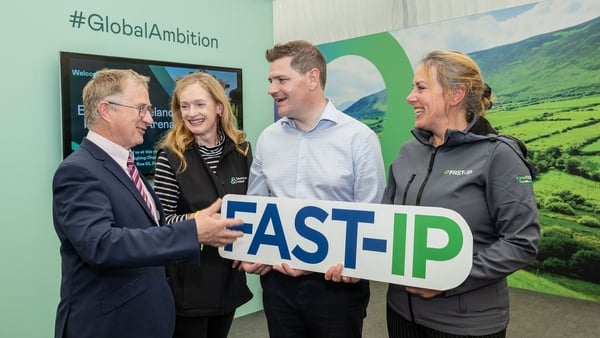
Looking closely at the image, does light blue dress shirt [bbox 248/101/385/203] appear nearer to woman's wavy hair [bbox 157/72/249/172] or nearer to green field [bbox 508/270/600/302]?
woman's wavy hair [bbox 157/72/249/172]

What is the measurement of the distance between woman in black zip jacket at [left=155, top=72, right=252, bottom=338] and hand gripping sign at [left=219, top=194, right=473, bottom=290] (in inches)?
9.8

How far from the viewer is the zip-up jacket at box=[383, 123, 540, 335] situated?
1489 mm

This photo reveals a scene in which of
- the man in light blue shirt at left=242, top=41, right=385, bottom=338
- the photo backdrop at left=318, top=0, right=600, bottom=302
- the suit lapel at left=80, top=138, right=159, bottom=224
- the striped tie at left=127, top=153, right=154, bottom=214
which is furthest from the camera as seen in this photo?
the photo backdrop at left=318, top=0, right=600, bottom=302

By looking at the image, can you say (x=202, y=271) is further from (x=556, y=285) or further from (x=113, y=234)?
(x=556, y=285)

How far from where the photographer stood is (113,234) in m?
1.48

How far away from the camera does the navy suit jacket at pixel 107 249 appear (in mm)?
1483

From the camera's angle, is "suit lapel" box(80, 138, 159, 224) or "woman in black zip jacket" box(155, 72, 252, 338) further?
"woman in black zip jacket" box(155, 72, 252, 338)

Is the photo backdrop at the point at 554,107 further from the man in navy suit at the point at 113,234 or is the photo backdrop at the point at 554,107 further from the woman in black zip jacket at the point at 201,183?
the man in navy suit at the point at 113,234

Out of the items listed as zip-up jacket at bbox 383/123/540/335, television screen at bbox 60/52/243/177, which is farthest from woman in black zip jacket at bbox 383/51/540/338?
television screen at bbox 60/52/243/177

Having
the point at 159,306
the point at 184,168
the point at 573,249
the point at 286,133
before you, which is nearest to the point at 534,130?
the point at 573,249

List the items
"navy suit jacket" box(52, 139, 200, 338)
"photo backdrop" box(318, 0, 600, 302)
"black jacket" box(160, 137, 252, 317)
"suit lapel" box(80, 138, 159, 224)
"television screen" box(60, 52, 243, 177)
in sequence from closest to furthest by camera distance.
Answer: "navy suit jacket" box(52, 139, 200, 338) < "suit lapel" box(80, 138, 159, 224) < "black jacket" box(160, 137, 252, 317) < "television screen" box(60, 52, 243, 177) < "photo backdrop" box(318, 0, 600, 302)

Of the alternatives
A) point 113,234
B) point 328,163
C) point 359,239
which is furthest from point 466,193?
point 113,234

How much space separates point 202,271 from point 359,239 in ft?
2.66

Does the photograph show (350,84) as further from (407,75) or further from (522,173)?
(522,173)
